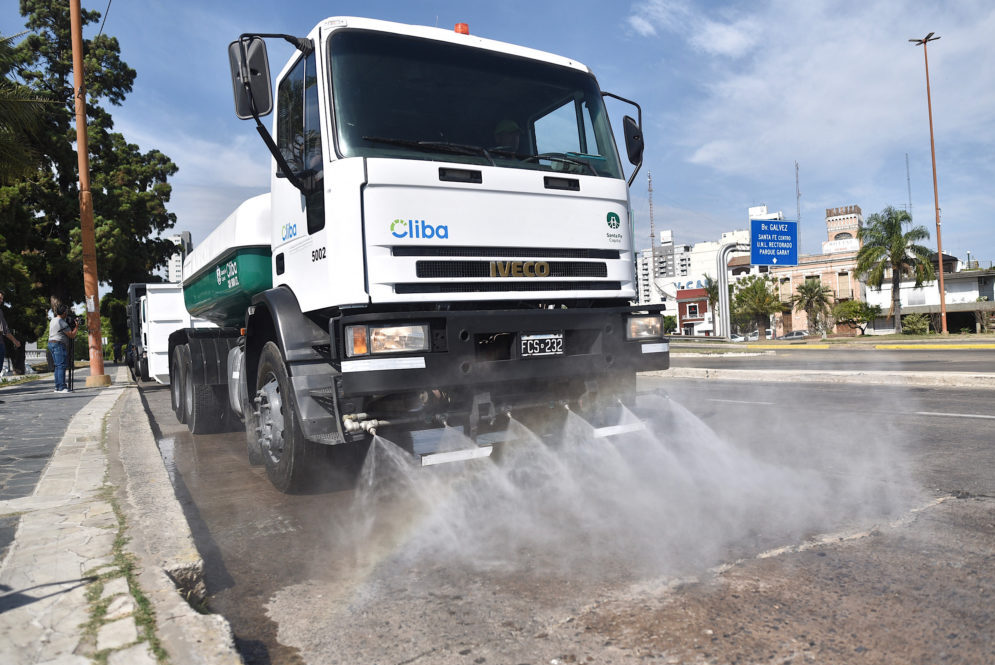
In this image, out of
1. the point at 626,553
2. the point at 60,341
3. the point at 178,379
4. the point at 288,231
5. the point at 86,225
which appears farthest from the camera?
the point at 86,225

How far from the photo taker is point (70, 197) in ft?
95.2

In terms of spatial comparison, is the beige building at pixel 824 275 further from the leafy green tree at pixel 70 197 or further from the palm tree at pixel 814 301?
the leafy green tree at pixel 70 197

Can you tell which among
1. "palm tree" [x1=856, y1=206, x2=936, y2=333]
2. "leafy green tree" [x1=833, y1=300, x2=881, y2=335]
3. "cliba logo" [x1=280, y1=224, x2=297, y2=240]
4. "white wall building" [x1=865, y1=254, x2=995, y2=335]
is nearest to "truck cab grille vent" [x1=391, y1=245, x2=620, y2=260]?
"cliba logo" [x1=280, y1=224, x2=297, y2=240]

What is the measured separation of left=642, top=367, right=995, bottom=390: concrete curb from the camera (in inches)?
410

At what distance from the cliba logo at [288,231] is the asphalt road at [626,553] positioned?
1.64 m

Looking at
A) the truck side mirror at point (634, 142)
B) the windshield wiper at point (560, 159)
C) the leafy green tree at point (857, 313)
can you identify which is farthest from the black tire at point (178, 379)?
the leafy green tree at point (857, 313)

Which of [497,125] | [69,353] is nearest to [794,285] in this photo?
[69,353]

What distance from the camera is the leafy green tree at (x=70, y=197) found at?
86.2 feet

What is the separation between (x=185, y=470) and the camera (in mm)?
6164

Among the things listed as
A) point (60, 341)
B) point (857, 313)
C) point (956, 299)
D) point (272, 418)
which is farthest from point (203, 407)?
point (857, 313)

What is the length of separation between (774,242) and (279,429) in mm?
27418

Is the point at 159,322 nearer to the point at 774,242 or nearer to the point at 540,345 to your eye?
the point at 540,345

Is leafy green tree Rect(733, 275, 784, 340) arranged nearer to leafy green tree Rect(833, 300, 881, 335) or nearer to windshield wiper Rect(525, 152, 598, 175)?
leafy green tree Rect(833, 300, 881, 335)

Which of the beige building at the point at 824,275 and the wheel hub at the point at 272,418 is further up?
the beige building at the point at 824,275
